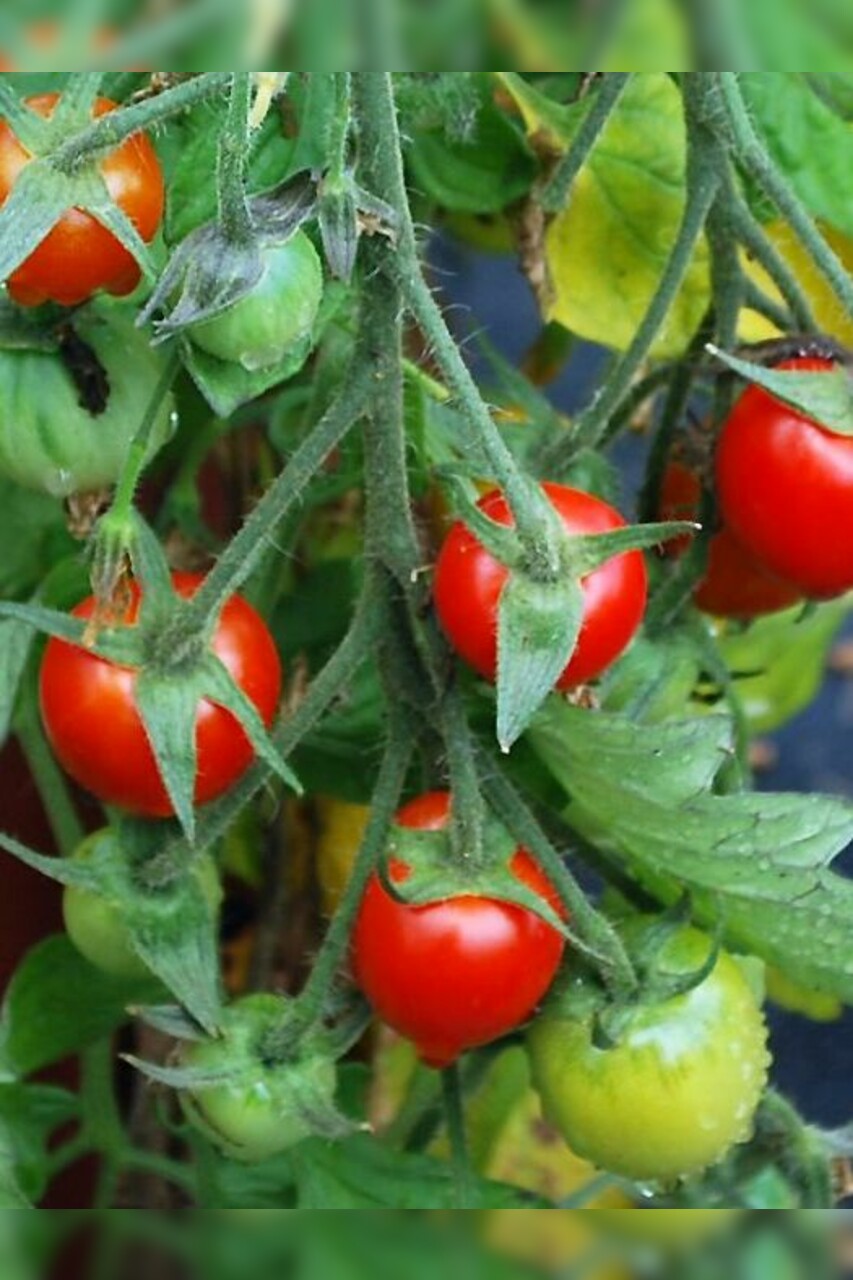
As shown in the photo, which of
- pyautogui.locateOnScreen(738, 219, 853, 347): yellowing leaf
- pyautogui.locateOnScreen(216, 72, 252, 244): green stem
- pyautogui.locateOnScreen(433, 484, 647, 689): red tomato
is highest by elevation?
pyautogui.locateOnScreen(216, 72, 252, 244): green stem

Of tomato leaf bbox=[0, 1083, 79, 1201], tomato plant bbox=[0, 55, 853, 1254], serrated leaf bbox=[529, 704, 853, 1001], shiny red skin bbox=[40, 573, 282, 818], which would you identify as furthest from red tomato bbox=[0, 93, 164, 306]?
tomato leaf bbox=[0, 1083, 79, 1201]

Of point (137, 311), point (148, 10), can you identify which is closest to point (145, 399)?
point (137, 311)

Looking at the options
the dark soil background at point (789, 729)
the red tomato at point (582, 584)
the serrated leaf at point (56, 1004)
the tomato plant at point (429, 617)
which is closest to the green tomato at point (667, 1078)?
the tomato plant at point (429, 617)

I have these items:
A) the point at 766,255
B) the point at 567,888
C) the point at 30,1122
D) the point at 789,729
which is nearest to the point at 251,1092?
the point at 567,888

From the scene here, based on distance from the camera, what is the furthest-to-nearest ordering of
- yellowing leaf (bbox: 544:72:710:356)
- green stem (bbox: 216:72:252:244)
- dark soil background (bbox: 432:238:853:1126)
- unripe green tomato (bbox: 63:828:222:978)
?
1. dark soil background (bbox: 432:238:853:1126)
2. yellowing leaf (bbox: 544:72:710:356)
3. unripe green tomato (bbox: 63:828:222:978)
4. green stem (bbox: 216:72:252:244)

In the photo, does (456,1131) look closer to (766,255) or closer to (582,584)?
(582,584)

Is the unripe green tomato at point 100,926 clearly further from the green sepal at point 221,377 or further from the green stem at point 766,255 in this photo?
the green stem at point 766,255

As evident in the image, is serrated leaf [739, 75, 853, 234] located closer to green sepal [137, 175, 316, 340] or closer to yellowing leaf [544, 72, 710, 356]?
yellowing leaf [544, 72, 710, 356]
